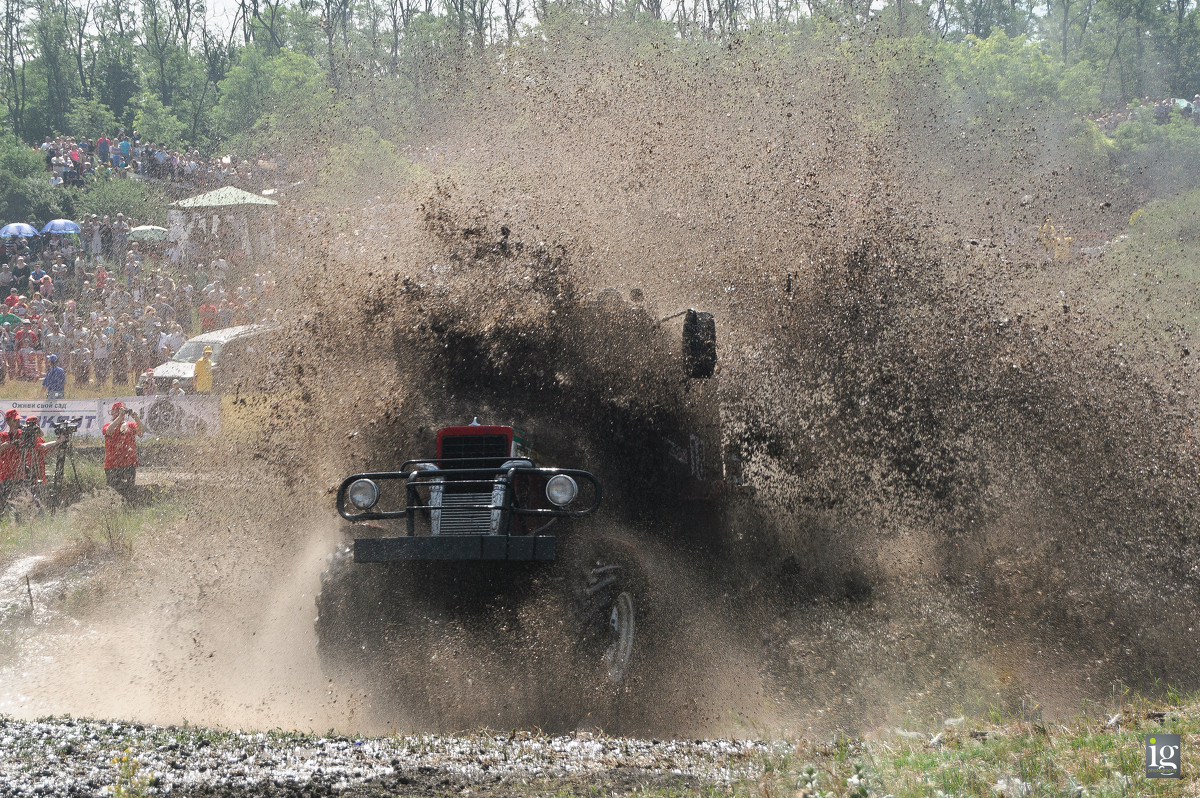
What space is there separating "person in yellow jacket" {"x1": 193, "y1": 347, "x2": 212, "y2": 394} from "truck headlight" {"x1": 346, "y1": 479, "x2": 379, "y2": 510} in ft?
34.6

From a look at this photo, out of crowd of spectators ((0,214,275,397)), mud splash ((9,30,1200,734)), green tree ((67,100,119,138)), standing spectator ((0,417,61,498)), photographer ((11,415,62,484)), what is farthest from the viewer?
green tree ((67,100,119,138))

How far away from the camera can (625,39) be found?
108 ft

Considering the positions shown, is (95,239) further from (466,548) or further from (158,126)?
(158,126)

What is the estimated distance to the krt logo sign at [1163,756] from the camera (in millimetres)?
5098

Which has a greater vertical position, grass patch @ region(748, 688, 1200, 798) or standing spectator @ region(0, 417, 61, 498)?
standing spectator @ region(0, 417, 61, 498)

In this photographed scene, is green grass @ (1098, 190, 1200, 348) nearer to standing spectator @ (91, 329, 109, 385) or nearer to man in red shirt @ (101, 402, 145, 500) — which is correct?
man in red shirt @ (101, 402, 145, 500)

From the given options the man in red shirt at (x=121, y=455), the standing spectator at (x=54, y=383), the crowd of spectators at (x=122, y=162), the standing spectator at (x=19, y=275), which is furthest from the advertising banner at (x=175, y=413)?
the crowd of spectators at (x=122, y=162)

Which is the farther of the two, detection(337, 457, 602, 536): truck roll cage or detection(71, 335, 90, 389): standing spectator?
detection(71, 335, 90, 389): standing spectator

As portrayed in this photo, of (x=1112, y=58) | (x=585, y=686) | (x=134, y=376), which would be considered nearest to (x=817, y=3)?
(x=1112, y=58)

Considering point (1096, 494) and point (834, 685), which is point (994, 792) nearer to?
point (834, 685)

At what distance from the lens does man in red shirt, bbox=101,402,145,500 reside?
532 inches

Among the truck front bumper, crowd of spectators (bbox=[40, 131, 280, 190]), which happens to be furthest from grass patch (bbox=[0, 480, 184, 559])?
crowd of spectators (bbox=[40, 131, 280, 190])

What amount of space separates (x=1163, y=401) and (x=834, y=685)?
4422mm

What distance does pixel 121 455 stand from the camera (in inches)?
536
